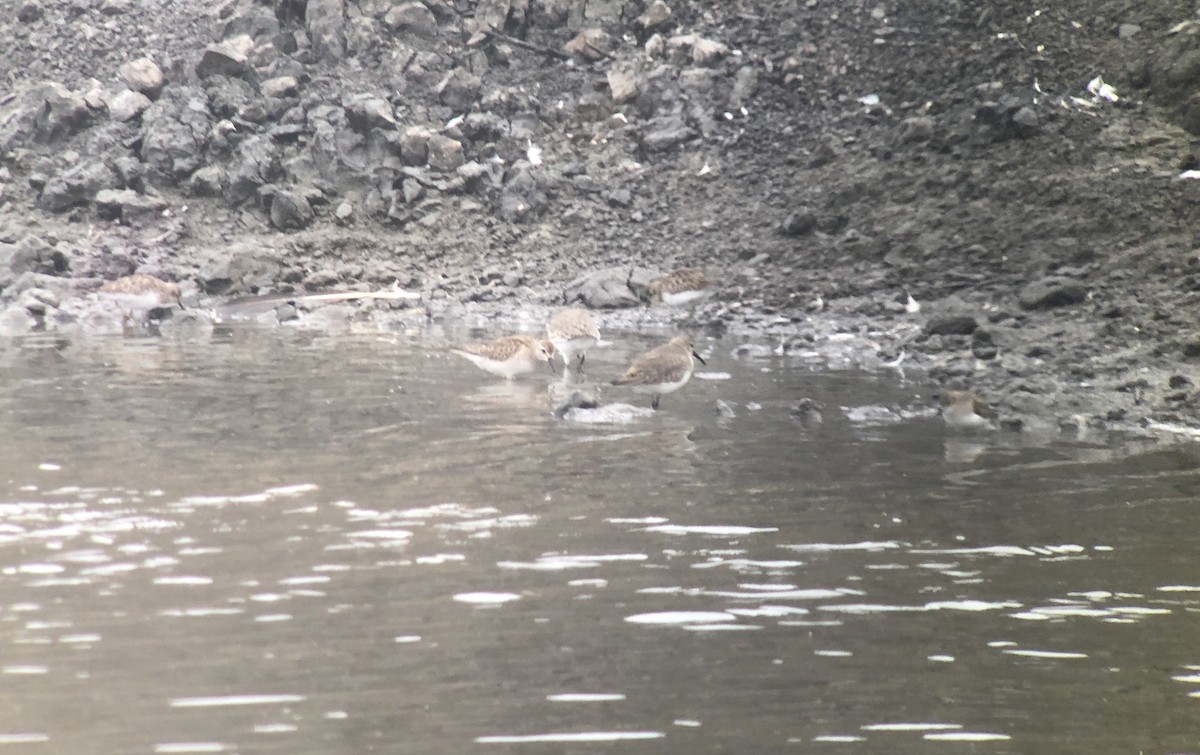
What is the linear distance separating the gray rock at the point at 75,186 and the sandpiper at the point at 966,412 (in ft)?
49.9

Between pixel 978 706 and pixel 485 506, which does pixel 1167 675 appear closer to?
pixel 978 706

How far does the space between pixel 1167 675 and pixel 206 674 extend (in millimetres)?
3702

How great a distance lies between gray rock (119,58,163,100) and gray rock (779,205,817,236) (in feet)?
35.9

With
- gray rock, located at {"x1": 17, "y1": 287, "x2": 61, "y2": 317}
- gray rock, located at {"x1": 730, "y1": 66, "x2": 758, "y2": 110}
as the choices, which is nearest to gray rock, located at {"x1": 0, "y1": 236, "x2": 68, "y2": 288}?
gray rock, located at {"x1": 17, "y1": 287, "x2": 61, "y2": 317}

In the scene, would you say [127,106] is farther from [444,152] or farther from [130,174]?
[444,152]

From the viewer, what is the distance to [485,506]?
823 cm

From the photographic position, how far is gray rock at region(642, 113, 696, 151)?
21.7 m

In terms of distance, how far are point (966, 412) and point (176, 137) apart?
15.1 m

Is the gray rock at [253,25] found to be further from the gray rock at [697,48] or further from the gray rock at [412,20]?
the gray rock at [697,48]

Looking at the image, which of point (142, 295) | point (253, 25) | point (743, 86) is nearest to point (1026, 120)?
point (743, 86)

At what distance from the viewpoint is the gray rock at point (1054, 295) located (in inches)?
592

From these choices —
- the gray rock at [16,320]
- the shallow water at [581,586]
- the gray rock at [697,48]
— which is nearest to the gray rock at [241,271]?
the gray rock at [16,320]

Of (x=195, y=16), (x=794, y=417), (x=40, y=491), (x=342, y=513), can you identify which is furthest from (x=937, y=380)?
(x=195, y=16)

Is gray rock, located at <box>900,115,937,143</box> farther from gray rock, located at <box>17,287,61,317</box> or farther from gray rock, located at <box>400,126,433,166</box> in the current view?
→ gray rock, located at <box>17,287,61,317</box>
